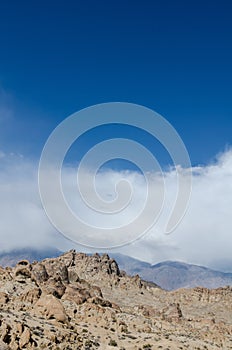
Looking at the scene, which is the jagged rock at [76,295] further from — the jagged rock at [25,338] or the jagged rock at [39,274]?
the jagged rock at [25,338]

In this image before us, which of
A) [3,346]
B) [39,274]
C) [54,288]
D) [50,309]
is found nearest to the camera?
[3,346]

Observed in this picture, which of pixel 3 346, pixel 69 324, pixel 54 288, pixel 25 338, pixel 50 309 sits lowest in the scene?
pixel 3 346

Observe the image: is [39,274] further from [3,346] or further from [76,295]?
[3,346]

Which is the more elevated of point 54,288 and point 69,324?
point 54,288

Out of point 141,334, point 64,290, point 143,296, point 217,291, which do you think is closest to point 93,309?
point 141,334

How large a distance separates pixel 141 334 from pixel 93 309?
8.72 m

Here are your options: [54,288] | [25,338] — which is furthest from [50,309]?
[54,288]

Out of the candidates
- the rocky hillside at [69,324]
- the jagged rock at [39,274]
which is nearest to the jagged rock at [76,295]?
the rocky hillside at [69,324]

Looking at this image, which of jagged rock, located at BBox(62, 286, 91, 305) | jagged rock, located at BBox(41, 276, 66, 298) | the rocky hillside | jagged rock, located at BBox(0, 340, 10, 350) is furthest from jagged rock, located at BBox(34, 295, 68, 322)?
jagged rock, located at BBox(0, 340, 10, 350)

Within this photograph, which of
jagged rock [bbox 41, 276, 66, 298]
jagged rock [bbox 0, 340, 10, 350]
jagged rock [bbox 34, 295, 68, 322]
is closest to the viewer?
jagged rock [bbox 0, 340, 10, 350]

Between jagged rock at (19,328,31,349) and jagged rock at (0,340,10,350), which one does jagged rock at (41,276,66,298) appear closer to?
jagged rock at (19,328,31,349)

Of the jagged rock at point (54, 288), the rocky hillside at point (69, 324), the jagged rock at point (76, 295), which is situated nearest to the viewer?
the rocky hillside at point (69, 324)

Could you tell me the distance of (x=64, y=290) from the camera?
242 feet

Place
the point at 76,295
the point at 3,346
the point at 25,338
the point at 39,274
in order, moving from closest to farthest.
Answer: the point at 3,346 < the point at 25,338 < the point at 76,295 < the point at 39,274
